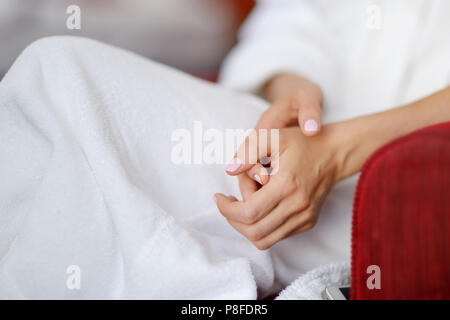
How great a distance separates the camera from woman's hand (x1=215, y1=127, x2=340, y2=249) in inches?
18.6

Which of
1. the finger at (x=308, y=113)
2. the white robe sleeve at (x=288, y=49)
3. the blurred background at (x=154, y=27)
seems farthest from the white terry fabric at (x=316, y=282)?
the blurred background at (x=154, y=27)

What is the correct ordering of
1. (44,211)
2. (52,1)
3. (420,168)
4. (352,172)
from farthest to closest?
(52,1) < (352,172) < (44,211) < (420,168)

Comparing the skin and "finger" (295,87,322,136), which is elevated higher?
"finger" (295,87,322,136)

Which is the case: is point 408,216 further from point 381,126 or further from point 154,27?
point 154,27

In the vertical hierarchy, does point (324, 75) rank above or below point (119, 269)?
above

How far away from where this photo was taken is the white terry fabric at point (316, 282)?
0.44m

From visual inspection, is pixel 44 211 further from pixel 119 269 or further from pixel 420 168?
pixel 420 168

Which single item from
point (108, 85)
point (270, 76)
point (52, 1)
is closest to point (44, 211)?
point (108, 85)

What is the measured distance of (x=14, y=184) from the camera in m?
0.46

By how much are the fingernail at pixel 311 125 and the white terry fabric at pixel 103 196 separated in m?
0.11

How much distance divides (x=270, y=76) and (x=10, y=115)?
0.52 metres

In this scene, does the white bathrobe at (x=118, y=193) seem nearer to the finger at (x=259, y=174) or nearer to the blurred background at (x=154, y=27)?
the finger at (x=259, y=174)

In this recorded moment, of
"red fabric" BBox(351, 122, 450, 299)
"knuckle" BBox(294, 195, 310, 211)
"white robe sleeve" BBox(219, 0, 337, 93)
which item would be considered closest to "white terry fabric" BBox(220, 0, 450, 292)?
"white robe sleeve" BBox(219, 0, 337, 93)

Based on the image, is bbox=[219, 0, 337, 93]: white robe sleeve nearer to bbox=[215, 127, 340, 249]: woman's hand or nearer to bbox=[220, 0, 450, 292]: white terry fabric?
bbox=[220, 0, 450, 292]: white terry fabric
